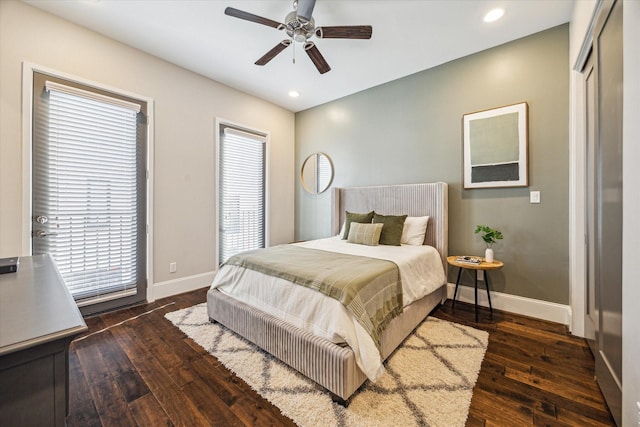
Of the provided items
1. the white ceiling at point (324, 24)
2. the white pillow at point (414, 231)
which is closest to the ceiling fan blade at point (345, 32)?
the white ceiling at point (324, 24)

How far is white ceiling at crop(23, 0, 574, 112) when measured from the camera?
2.29 m

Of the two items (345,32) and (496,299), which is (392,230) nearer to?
(496,299)

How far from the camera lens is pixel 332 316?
1588 millimetres

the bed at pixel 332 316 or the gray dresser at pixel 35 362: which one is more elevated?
the gray dresser at pixel 35 362

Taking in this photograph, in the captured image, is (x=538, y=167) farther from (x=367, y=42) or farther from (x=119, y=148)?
(x=119, y=148)

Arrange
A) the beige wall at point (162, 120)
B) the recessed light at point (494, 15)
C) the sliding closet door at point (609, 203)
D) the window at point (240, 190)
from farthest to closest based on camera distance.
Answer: the window at point (240, 190) < the recessed light at point (494, 15) < the beige wall at point (162, 120) < the sliding closet door at point (609, 203)

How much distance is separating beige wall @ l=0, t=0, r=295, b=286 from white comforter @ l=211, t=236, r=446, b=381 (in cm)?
131

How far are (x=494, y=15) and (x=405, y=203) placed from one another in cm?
201

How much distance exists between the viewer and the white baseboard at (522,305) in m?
2.50

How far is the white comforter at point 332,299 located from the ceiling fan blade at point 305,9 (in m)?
2.05

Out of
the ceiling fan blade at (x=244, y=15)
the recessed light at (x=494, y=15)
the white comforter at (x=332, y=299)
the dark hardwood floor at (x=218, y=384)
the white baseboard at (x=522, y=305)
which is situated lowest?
the dark hardwood floor at (x=218, y=384)

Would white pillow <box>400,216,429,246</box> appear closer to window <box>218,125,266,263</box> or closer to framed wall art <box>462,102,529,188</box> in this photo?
framed wall art <box>462,102,529,188</box>

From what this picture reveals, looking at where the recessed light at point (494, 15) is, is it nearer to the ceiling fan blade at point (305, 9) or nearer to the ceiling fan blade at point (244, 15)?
the ceiling fan blade at point (305, 9)

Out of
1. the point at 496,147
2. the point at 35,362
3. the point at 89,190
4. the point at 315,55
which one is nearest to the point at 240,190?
the point at 89,190
